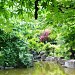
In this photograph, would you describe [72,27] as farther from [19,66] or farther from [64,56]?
[64,56]

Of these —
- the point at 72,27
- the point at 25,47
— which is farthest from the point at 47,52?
the point at 72,27

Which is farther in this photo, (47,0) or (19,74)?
(19,74)

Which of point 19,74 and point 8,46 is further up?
point 8,46

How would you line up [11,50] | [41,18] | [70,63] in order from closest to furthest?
[41,18], [11,50], [70,63]

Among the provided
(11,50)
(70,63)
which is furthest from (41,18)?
(70,63)

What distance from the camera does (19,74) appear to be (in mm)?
12188

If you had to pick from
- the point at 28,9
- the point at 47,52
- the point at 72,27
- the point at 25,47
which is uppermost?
the point at 28,9

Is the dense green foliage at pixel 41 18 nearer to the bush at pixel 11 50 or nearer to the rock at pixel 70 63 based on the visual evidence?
the bush at pixel 11 50

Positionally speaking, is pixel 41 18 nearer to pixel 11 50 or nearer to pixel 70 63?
pixel 11 50

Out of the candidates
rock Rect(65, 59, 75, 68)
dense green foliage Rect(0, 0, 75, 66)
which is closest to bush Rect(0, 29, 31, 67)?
rock Rect(65, 59, 75, 68)

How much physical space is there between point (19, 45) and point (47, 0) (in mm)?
12370

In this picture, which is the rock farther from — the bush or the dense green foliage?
the dense green foliage

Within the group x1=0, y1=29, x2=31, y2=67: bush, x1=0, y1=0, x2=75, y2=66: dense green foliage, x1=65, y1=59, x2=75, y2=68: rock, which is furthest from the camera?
x1=65, y1=59, x2=75, y2=68: rock

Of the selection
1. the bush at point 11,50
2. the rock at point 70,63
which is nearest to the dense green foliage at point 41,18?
the bush at point 11,50
